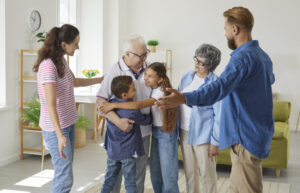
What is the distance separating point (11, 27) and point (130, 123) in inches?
108

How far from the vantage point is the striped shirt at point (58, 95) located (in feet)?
7.32

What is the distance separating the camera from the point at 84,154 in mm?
4996

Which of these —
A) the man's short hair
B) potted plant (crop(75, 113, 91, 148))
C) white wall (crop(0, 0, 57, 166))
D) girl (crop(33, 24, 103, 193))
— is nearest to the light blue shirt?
the man's short hair

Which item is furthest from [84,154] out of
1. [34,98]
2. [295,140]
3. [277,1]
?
[277,1]

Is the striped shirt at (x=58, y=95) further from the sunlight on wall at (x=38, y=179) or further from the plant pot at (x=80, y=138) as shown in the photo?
the plant pot at (x=80, y=138)

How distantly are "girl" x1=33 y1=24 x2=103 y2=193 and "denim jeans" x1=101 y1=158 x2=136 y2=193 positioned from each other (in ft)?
1.01

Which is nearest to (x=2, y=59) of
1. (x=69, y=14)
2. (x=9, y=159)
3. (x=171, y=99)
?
(x=9, y=159)

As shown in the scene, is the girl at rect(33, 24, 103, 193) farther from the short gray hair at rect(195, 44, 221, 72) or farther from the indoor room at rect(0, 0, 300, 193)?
the short gray hair at rect(195, 44, 221, 72)

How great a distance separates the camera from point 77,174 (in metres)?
4.05

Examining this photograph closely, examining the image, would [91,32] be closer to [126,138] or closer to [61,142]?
[126,138]

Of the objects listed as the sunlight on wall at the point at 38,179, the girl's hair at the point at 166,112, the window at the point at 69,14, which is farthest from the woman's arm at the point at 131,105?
the window at the point at 69,14

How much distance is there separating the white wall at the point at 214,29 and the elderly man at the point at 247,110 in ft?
18.3

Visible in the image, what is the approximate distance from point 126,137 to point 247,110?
89 cm

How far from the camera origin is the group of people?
1814 mm
